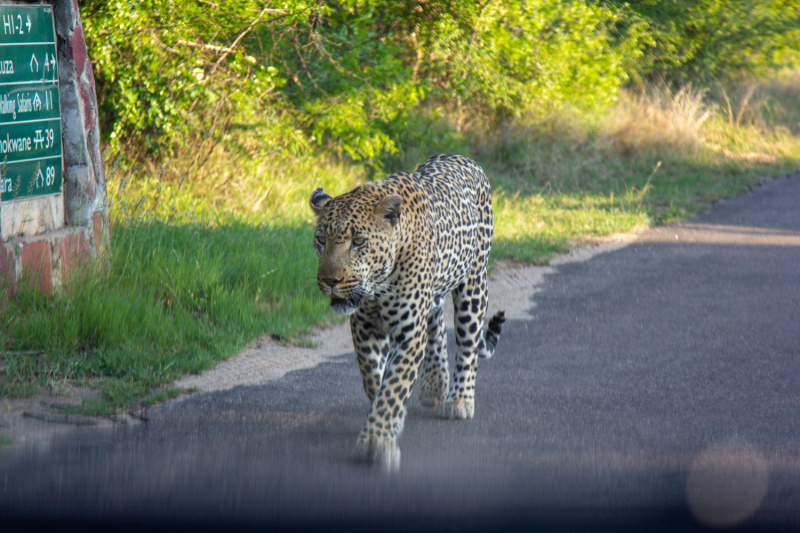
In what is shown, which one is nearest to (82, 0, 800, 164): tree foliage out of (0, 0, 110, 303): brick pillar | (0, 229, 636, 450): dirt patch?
(0, 0, 110, 303): brick pillar

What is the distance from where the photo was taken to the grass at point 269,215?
5.22 m

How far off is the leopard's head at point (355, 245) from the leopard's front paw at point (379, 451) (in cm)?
62

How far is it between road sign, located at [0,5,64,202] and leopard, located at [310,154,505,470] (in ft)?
8.89

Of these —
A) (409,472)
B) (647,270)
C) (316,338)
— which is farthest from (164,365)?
(647,270)

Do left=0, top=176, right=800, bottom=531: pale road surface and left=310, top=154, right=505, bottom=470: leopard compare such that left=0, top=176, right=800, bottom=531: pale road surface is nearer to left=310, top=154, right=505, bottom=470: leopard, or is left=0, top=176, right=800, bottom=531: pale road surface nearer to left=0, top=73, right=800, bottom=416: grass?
left=310, top=154, right=505, bottom=470: leopard

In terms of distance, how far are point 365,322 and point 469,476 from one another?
0.96 meters

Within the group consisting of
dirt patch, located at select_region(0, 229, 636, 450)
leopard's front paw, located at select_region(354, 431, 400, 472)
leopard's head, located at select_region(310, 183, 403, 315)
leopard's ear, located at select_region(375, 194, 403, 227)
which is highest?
leopard's ear, located at select_region(375, 194, 403, 227)

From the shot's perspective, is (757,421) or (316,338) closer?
(757,421)

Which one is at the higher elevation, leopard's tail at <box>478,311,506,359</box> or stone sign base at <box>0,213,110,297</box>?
stone sign base at <box>0,213,110,297</box>

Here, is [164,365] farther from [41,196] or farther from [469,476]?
[469,476]

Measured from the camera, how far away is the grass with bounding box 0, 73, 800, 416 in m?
5.22

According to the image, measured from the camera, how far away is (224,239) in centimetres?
765

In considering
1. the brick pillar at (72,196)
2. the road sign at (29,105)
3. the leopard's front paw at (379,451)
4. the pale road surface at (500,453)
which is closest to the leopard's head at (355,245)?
the leopard's front paw at (379,451)

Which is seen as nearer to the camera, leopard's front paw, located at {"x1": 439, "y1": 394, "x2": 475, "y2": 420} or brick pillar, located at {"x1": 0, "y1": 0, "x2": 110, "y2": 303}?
leopard's front paw, located at {"x1": 439, "y1": 394, "x2": 475, "y2": 420}
